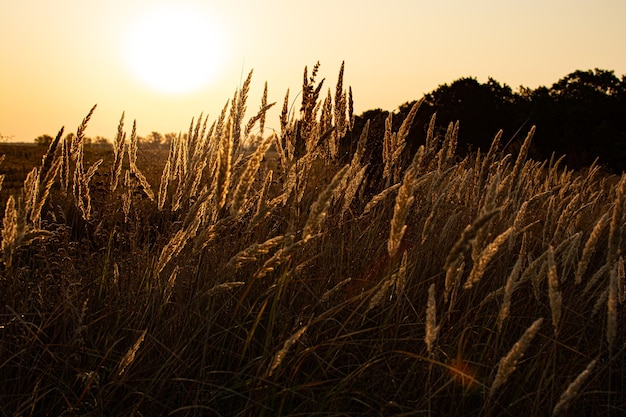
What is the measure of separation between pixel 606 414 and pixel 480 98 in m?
19.0

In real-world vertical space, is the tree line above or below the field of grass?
above

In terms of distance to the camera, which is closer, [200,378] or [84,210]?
[200,378]

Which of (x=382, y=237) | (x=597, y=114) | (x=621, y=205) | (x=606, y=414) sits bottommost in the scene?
(x=606, y=414)

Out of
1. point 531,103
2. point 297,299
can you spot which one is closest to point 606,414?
point 297,299

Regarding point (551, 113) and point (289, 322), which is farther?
point (551, 113)

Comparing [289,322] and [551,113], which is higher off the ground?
[551,113]

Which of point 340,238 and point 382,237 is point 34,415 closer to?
point 340,238

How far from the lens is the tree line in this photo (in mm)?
19719

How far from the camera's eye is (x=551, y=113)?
21266 mm

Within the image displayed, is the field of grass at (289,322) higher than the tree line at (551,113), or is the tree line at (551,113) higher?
the tree line at (551,113)

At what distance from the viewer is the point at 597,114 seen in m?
21.8

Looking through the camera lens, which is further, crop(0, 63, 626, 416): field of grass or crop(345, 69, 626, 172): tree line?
crop(345, 69, 626, 172): tree line

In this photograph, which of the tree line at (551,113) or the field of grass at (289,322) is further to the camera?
the tree line at (551,113)

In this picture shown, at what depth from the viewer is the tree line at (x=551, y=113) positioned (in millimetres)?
19719
